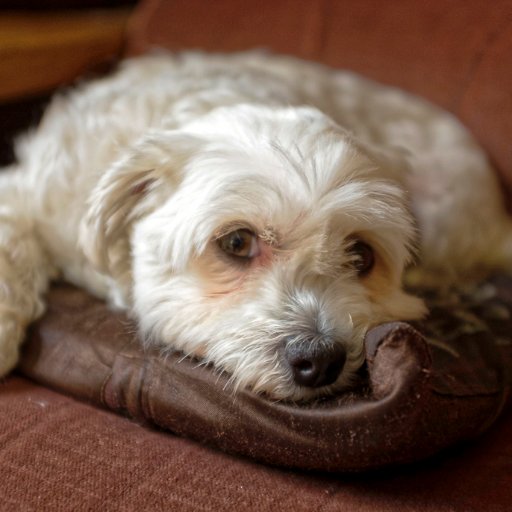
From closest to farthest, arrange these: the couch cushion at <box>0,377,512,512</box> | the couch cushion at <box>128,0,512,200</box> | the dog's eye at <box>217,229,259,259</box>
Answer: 1. the couch cushion at <box>0,377,512,512</box>
2. the dog's eye at <box>217,229,259,259</box>
3. the couch cushion at <box>128,0,512,200</box>

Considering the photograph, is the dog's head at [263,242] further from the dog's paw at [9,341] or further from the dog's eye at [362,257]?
the dog's paw at [9,341]

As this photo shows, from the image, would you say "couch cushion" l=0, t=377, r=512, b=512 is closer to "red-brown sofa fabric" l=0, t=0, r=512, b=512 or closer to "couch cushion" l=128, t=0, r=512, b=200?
"red-brown sofa fabric" l=0, t=0, r=512, b=512

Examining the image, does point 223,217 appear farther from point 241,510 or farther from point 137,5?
point 137,5

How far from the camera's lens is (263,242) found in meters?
1.46

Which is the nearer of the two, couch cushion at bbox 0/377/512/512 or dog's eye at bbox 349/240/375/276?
couch cushion at bbox 0/377/512/512

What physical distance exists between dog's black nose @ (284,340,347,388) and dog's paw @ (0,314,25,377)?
0.64 m

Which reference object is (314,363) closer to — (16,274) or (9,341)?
(9,341)

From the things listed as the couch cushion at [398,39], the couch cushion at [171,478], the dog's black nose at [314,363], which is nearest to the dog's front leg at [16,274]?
Result: the couch cushion at [171,478]

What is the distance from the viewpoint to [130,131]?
1892 millimetres

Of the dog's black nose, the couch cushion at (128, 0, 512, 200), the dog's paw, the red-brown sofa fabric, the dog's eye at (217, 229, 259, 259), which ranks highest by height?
the couch cushion at (128, 0, 512, 200)

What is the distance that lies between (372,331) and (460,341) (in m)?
0.49

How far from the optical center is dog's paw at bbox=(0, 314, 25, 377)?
4.98 feet

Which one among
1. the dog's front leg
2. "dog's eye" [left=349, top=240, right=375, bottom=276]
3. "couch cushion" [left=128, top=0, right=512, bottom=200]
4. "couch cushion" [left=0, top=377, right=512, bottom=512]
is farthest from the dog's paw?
"couch cushion" [left=128, top=0, right=512, bottom=200]

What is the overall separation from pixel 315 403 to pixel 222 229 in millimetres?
415
